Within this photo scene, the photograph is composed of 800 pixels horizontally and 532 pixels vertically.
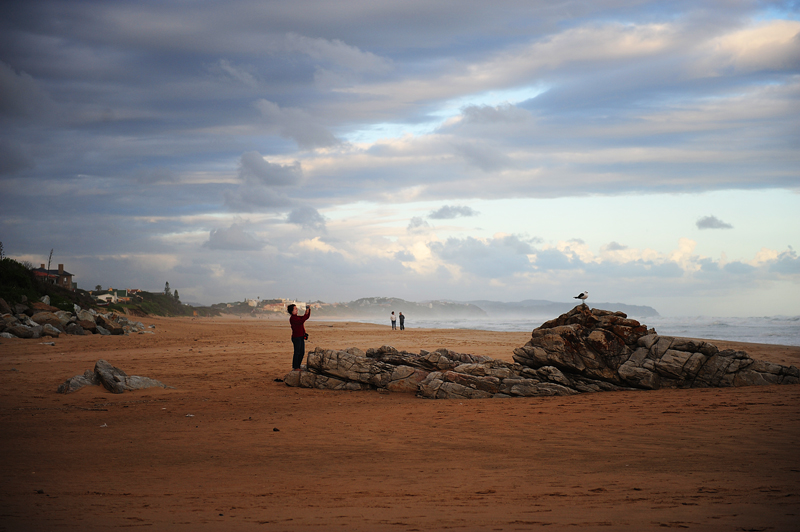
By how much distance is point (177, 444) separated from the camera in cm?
805

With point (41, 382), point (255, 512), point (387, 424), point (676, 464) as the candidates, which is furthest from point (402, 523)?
point (41, 382)

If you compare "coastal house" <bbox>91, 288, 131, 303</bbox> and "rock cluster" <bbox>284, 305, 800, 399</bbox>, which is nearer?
"rock cluster" <bbox>284, 305, 800, 399</bbox>

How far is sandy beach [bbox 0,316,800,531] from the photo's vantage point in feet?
15.3

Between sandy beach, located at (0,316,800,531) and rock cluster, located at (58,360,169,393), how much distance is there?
13.8 inches

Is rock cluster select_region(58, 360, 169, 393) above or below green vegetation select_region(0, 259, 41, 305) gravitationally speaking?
below

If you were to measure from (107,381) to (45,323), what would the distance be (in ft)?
61.7

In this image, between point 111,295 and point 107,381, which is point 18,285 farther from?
point 111,295

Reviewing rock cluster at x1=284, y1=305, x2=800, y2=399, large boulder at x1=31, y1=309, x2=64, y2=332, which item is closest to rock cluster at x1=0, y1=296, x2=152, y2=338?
large boulder at x1=31, y1=309, x2=64, y2=332

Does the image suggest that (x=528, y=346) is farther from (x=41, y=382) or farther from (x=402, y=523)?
(x=41, y=382)

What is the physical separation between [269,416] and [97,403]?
4423 mm

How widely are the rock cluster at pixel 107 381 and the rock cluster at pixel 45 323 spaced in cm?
1457

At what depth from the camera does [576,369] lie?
13.0 meters

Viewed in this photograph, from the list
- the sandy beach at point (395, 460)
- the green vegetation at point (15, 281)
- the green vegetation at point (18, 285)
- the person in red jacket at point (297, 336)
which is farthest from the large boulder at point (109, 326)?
the person in red jacket at point (297, 336)

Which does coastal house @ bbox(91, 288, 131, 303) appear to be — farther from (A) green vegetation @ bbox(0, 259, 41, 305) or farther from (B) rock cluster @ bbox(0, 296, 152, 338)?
(B) rock cluster @ bbox(0, 296, 152, 338)
